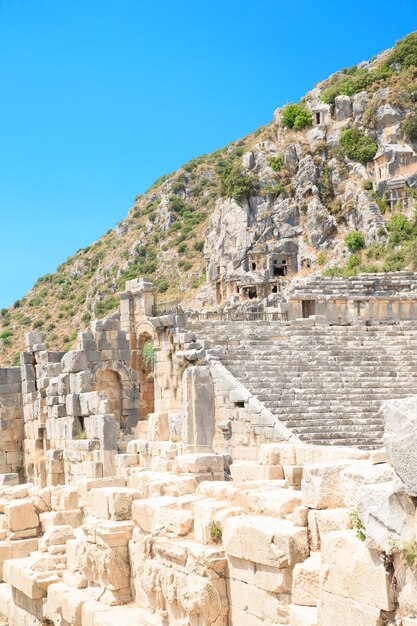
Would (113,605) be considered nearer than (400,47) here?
Yes

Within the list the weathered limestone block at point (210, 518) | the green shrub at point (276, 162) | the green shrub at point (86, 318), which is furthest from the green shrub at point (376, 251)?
the weathered limestone block at point (210, 518)

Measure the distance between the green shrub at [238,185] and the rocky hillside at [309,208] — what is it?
0.10 meters

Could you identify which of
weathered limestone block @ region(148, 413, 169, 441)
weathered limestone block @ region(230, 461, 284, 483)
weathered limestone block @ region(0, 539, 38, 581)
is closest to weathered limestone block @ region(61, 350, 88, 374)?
weathered limestone block @ region(148, 413, 169, 441)

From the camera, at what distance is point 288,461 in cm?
792

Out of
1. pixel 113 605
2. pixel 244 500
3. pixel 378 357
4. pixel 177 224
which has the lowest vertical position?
pixel 113 605

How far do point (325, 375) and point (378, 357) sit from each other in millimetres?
1741

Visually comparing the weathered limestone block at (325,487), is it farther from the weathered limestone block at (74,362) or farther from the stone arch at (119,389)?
the stone arch at (119,389)

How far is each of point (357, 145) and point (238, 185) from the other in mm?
9061

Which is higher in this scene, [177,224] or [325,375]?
[177,224]

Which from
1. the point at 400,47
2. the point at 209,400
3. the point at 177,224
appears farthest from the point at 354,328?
the point at 177,224

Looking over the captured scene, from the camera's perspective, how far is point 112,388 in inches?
718

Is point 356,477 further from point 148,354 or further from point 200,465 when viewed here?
point 148,354

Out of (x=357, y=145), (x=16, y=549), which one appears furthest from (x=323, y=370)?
(x=357, y=145)

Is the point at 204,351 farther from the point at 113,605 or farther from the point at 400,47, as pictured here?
the point at 400,47
